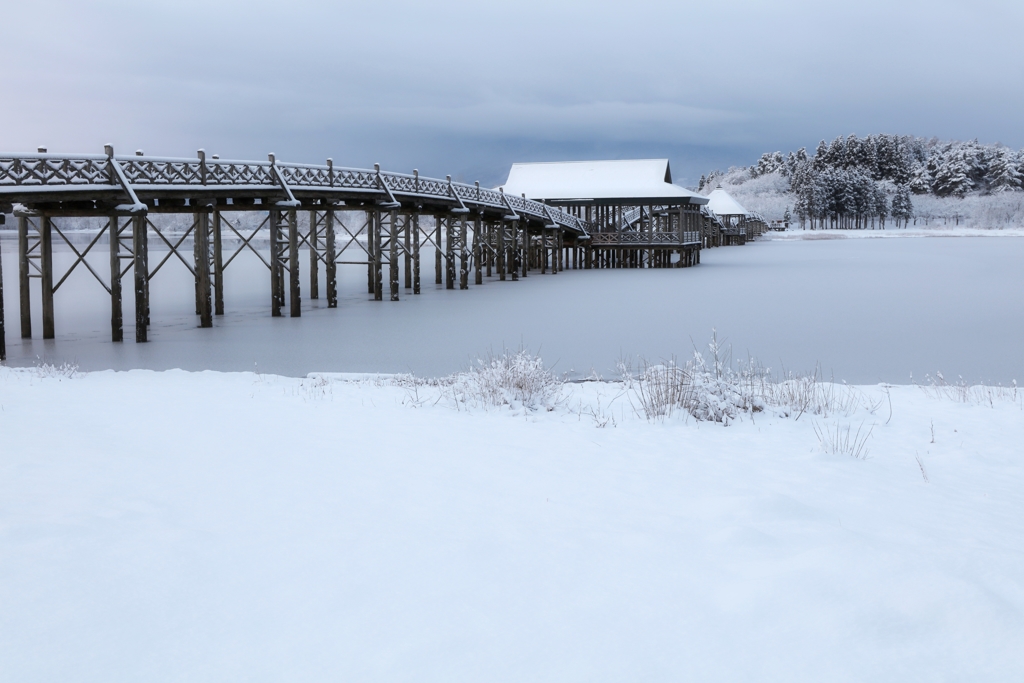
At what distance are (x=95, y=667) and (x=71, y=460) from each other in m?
3.49

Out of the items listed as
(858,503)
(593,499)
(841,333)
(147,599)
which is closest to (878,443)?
(858,503)

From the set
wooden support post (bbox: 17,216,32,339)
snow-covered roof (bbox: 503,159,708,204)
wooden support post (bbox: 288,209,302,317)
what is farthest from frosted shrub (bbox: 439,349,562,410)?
snow-covered roof (bbox: 503,159,708,204)

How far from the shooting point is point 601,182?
56125 millimetres

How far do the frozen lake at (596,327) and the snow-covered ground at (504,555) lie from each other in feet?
27.5

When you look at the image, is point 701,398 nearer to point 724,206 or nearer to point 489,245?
point 489,245

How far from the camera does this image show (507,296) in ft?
112

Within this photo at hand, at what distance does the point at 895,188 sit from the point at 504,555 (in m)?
145

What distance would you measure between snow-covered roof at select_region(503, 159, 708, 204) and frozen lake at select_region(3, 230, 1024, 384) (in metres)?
11.4

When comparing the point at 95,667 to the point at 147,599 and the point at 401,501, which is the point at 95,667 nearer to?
the point at 147,599

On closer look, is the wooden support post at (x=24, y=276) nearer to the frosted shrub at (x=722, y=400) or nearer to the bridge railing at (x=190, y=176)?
the bridge railing at (x=190, y=176)

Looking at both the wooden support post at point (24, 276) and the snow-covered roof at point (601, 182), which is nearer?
the wooden support post at point (24, 276)

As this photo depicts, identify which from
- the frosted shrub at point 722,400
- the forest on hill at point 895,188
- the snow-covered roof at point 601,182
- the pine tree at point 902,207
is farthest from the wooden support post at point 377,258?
the pine tree at point 902,207

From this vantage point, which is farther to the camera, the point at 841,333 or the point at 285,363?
the point at 841,333

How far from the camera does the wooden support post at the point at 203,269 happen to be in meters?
23.2
